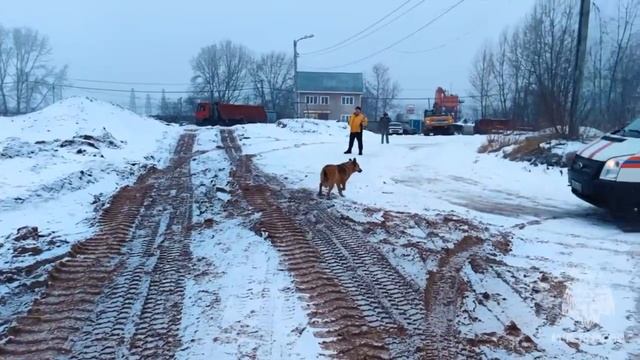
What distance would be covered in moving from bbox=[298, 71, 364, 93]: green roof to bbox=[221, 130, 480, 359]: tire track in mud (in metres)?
83.9

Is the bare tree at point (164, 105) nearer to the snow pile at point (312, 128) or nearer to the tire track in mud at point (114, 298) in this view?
the snow pile at point (312, 128)

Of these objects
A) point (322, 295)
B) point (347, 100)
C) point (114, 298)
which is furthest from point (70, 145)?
point (347, 100)

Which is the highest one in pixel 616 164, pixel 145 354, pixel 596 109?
pixel 596 109

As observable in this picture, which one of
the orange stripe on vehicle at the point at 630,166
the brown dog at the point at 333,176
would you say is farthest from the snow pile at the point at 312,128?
the orange stripe on vehicle at the point at 630,166

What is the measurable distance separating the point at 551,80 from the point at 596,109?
2192mm

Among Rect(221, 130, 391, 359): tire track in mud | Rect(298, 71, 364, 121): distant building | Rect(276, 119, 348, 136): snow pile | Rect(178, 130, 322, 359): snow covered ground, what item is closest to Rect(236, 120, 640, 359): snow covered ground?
Rect(221, 130, 391, 359): tire track in mud

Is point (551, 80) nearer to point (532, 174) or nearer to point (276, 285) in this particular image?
point (532, 174)

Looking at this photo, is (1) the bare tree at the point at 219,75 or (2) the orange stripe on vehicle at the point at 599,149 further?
(1) the bare tree at the point at 219,75

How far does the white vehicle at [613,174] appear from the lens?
752 cm

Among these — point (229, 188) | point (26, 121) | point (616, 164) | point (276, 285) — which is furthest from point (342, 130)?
point (276, 285)

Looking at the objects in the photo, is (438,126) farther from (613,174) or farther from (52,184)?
(52,184)

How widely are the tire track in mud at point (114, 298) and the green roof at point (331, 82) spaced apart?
83.9m

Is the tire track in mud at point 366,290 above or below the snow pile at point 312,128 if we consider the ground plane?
below

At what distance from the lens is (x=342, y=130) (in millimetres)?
37438
